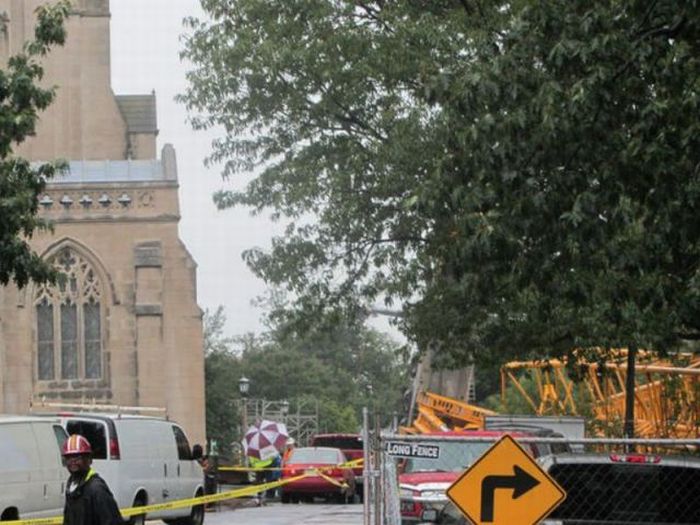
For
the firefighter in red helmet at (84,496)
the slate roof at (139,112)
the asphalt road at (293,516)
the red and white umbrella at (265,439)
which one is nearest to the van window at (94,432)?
the asphalt road at (293,516)

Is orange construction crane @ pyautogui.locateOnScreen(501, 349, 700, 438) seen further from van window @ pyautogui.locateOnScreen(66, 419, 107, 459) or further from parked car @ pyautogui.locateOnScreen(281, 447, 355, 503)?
van window @ pyautogui.locateOnScreen(66, 419, 107, 459)

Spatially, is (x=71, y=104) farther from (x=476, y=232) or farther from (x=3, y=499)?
(x=476, y=232)

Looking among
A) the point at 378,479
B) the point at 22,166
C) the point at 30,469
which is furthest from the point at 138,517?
the point at 378,479

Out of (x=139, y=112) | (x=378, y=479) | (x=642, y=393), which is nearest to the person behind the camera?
(x=378, y=479)

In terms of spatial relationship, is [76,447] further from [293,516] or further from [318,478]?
[318,478]

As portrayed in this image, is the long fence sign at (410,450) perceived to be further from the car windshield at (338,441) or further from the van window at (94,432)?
the car windshield at (338,441)

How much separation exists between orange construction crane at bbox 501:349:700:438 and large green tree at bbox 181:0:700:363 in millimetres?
1929

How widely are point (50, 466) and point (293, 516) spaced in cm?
1082

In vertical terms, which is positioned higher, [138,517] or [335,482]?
[335,482]

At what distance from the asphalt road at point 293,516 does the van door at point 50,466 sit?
7.49 metres

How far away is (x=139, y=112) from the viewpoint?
6562 cm

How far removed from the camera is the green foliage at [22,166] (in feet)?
75.9

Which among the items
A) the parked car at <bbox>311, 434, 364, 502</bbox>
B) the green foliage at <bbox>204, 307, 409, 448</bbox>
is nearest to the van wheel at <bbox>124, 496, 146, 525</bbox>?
the parked car at <bbox>311, 434, 364, 502</bbox>

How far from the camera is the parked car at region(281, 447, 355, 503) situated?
133ft
